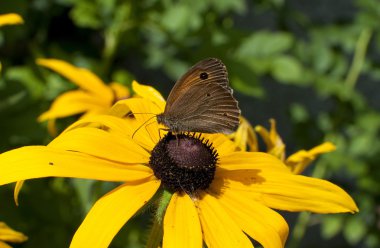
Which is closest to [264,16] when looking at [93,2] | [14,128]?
[93,2]

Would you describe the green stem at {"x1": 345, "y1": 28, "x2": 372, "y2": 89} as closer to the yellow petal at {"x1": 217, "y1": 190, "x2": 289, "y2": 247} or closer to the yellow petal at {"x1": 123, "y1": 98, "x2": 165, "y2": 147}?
the yellow petal at {"x1": 123, "y1": 98, "x2": 165, "y2": 147}

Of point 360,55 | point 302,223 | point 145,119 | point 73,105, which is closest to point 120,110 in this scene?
point 145,119

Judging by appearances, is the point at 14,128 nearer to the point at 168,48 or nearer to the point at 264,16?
the point at 168,48

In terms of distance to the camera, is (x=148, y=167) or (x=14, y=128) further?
(x=14, y=128)

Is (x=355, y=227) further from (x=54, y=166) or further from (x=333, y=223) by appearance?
(x=54, y=166)

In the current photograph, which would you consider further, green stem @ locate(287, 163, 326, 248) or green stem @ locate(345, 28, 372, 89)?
green stem @ locate(345, 28, 372, 89)

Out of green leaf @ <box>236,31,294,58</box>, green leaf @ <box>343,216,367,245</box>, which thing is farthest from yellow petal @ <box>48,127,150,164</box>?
green leaf @ <box>343,216,367,245</box>
